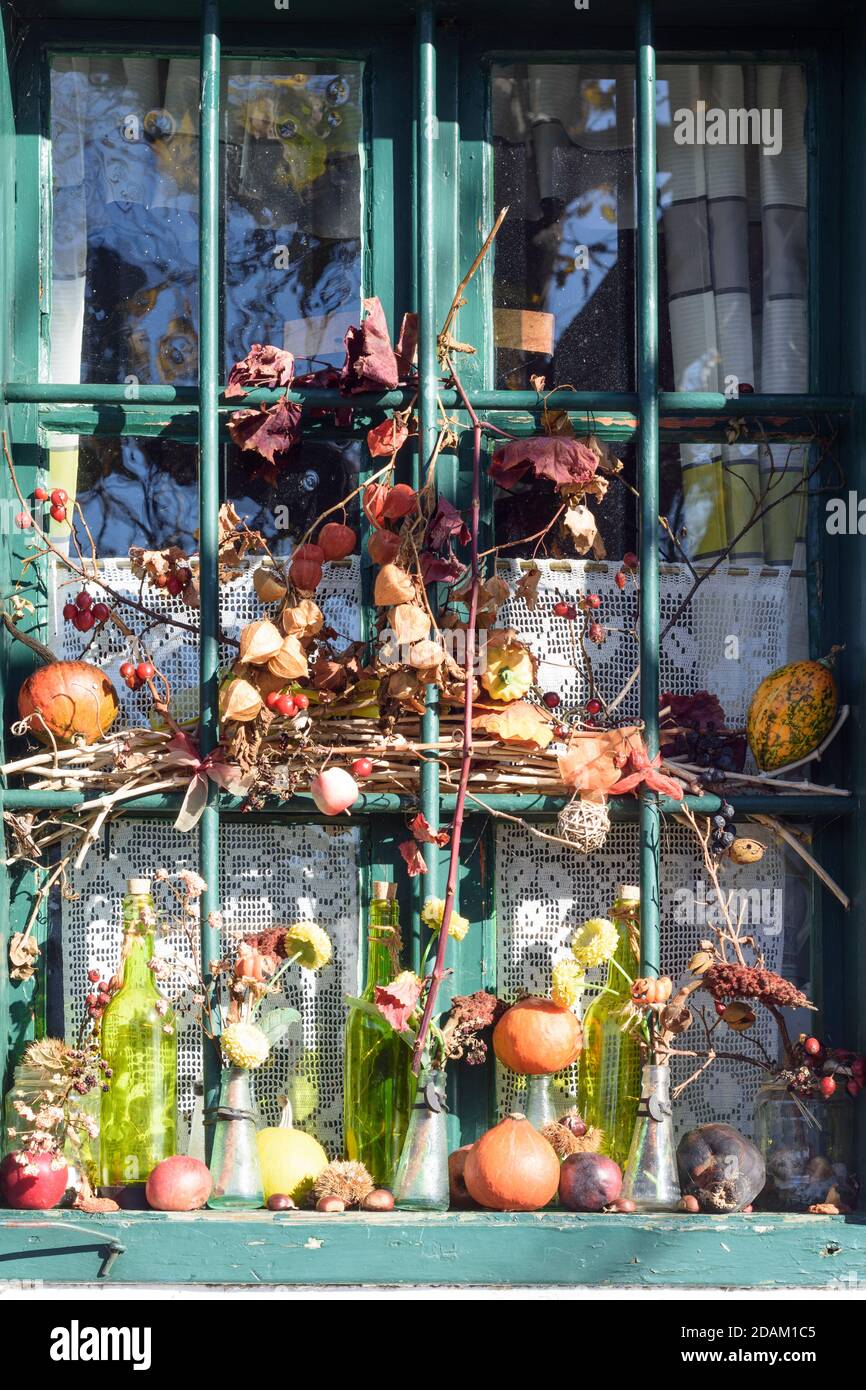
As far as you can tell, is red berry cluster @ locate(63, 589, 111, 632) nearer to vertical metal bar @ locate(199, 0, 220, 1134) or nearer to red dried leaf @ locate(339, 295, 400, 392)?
vertical metal bar @ locate(199, 0, 220, 1134)

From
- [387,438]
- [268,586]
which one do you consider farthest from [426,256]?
[268,586]

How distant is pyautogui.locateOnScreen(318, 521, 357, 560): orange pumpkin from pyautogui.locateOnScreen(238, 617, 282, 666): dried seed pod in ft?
0.60

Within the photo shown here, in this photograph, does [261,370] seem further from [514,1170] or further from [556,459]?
[514,1170]

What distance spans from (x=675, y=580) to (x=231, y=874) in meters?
1.02

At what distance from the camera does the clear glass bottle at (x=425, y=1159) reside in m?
2.86

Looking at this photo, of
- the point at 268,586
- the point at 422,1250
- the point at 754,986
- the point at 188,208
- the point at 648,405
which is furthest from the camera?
the point at 188,208

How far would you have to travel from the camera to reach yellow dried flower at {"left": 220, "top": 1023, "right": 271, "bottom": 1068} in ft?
9.43

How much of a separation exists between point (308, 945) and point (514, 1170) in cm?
52

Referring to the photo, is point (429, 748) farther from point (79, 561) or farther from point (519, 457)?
point (79, 561)

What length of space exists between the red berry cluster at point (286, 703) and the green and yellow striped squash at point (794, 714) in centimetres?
85

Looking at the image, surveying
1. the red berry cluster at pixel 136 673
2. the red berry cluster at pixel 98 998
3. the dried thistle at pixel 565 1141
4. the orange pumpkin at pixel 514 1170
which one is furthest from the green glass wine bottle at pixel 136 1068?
the dried thistle at pixel 565 1141

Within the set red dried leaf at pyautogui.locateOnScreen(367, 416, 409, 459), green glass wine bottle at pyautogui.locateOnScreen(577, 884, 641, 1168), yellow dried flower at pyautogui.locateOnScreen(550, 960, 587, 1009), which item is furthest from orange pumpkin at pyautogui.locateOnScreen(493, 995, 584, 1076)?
red dried leaf at pyautogui.locateOnScreen(367, 416, 409, 459)

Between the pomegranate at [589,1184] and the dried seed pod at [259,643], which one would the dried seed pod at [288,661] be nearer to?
the dried seed pod at [259,643]

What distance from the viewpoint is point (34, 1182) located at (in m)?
2.87
